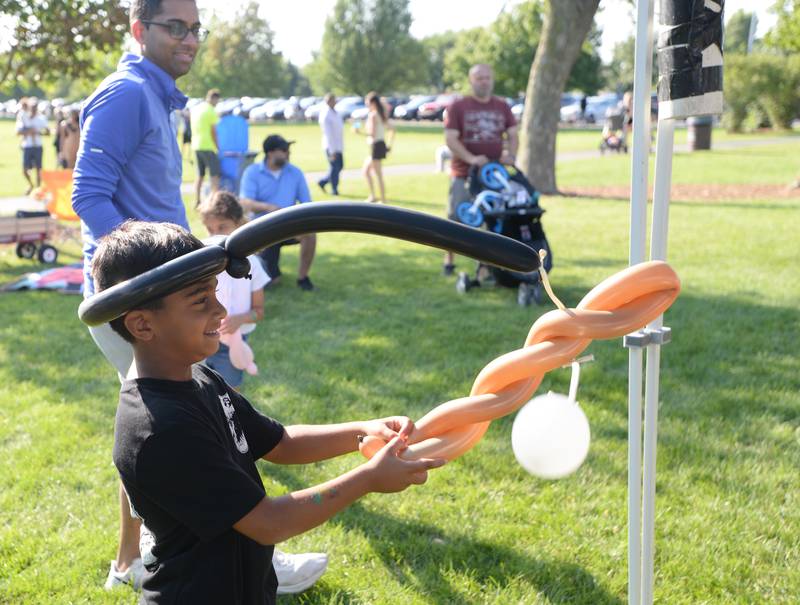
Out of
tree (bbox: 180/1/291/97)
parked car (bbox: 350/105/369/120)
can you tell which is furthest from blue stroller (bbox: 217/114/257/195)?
tree (bbox: 180/1/291/97)

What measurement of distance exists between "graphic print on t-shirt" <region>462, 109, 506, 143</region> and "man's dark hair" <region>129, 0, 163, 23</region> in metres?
5.50

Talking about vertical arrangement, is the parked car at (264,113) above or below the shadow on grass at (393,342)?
above

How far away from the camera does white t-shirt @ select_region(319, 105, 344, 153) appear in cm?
1633

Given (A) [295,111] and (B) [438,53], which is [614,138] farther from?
(B) [438,53]

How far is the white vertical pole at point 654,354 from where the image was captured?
2.28 m

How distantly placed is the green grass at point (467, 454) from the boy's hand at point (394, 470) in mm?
1583

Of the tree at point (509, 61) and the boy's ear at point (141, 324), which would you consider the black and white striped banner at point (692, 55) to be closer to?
the boy's ear at point (141, 324)

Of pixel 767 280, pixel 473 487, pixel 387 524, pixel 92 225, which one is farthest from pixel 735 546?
pixel 767 280

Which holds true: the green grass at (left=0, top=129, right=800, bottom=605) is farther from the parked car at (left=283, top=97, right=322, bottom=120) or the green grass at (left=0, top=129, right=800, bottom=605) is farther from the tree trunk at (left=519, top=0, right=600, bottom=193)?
the parked car at (left=283, top=97, right=322, bottom=120)

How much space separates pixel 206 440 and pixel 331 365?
163 inches

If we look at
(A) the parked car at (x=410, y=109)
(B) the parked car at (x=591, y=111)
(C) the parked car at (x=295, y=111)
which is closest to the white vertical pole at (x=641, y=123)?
(B) the parked car at (x=591, y=111)

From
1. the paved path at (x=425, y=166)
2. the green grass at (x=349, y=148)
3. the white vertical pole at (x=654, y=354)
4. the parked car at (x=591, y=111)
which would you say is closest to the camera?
the white vertical pole at (x=654, y=354)

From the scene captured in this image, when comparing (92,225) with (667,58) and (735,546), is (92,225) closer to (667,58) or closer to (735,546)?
→ (667,58)

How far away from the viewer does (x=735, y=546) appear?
3467 mm
